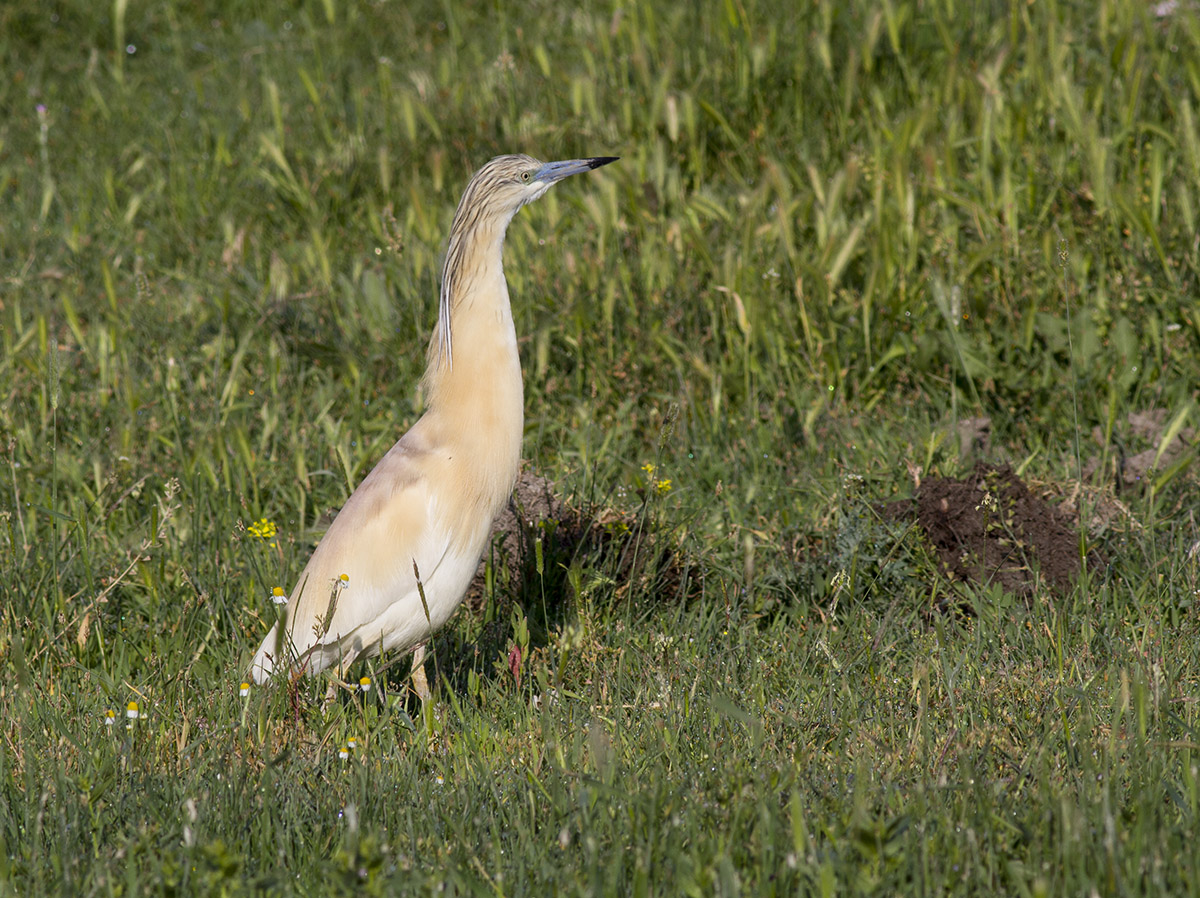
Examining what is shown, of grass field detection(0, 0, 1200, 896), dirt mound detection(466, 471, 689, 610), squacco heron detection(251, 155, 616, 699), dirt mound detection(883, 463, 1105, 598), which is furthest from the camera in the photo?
dirt mound detection(466, 471, 689, 610)

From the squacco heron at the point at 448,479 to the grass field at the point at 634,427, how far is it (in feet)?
0.83

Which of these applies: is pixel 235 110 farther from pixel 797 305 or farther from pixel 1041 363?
pixel 1041 363

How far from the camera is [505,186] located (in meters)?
3.72

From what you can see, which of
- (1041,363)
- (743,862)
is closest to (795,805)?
(743,862)

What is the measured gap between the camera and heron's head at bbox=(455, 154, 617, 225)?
145 inches

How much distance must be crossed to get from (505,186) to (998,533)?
6.50 ft

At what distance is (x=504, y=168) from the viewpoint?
375 centimetres

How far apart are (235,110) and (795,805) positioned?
21.4 feet

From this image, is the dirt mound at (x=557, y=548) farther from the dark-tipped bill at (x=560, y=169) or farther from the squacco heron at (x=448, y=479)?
the dark-tipped bill at (x=560, y=169)

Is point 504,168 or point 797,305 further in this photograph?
point 797,305

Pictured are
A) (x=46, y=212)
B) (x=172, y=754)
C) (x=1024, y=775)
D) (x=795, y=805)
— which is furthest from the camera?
(x=46, y=212)

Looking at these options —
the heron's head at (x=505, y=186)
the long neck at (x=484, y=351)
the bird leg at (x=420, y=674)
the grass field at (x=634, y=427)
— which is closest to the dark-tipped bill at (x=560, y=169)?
the heron's head at (x=505, y=186)

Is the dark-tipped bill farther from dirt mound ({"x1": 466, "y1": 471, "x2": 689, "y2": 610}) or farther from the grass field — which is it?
dirt mound ({"x1": 466, "y1": 471, "x2": 689, "y2": 610})

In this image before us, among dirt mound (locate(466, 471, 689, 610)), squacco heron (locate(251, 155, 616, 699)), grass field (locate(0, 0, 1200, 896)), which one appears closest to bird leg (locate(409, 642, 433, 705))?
squacco heron (locate(251, 155, 616, 699))
